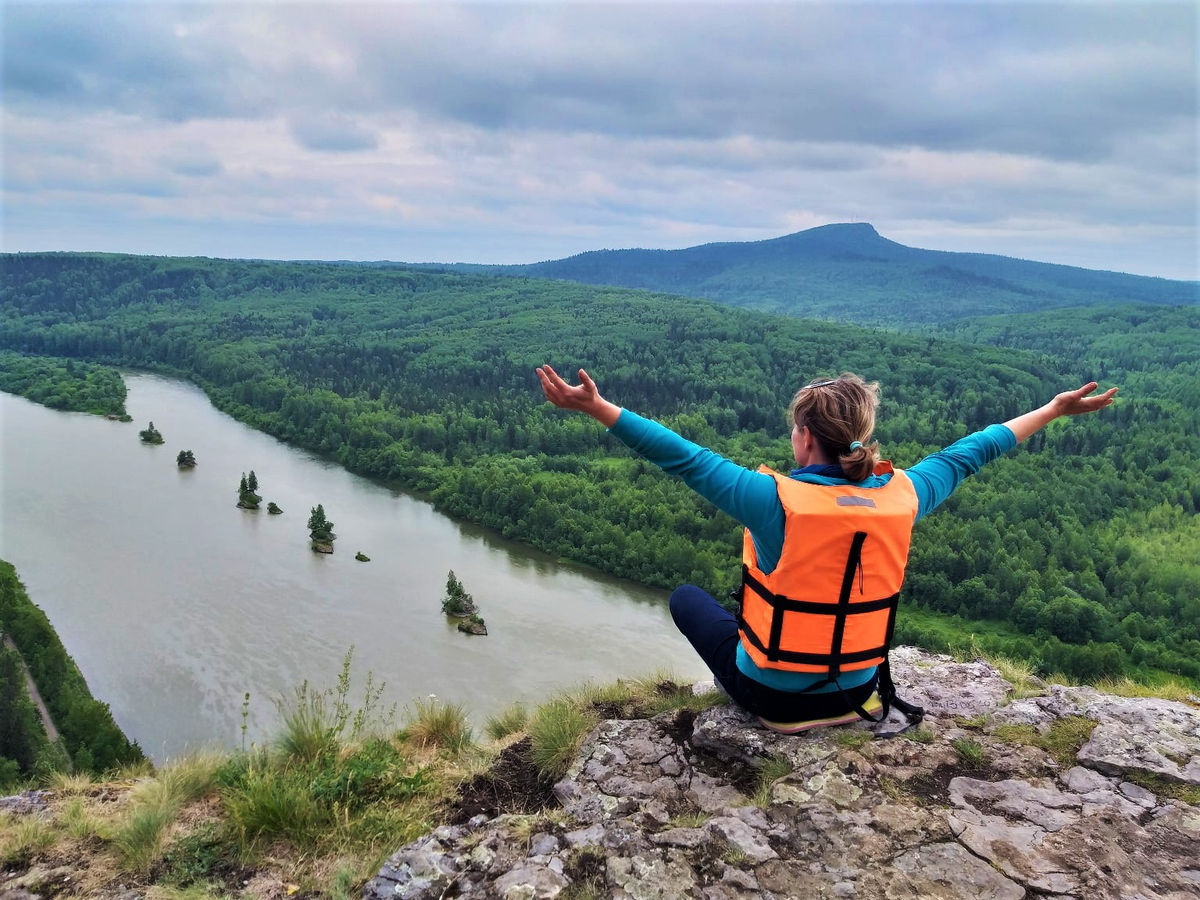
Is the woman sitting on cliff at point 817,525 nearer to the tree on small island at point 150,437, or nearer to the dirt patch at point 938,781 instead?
the dirt patch at point 938,781

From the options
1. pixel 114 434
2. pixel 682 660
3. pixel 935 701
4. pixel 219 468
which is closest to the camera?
pixel 935 701

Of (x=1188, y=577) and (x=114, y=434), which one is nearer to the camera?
(x=1188, y=577)

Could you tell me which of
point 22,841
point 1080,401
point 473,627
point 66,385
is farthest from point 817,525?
point 66,385

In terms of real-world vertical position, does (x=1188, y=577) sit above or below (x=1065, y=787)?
below

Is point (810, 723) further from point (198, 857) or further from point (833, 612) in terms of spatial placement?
point (198, 857)

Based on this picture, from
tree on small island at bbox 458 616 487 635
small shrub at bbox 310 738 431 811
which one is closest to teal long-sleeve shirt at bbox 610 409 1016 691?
small shrub at bbox 310 738 431 811

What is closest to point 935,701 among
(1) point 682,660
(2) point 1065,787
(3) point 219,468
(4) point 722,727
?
(2) point 1065,787

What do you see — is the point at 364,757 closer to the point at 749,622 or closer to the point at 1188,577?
the point at 749,622

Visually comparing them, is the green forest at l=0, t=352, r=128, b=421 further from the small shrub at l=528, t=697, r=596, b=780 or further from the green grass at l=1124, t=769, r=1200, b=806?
the green grass at l=1124, t=769, r=1200, b=806
